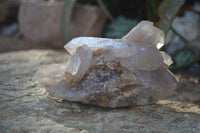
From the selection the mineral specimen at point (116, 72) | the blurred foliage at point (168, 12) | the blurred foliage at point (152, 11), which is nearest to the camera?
the mineral specimen at point (116, 72)

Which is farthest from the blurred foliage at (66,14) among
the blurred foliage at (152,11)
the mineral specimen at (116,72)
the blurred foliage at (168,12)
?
the mineral specimen at (116,72)

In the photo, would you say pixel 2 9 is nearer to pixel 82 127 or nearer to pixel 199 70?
pixel 199 70

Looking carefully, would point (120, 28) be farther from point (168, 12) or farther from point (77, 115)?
point (77, 115)

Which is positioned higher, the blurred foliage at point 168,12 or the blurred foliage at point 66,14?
A: the blurred foliage at point 168,12

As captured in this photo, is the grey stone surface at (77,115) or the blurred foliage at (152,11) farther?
the blurred foliage at (152,11)

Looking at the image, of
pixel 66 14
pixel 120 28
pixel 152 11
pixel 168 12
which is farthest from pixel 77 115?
pixel 120 28

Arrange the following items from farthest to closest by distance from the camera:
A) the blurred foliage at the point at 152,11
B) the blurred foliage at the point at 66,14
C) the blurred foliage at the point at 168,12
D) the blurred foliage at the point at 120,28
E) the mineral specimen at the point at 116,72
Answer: the blurred foliage at the point at 120,28
the blurred foliage at the point at 66,14
the blurred foliage at the point at 152,11
the blurred foliage at the point at 168,12
the mineral specimen at the point at 116,72

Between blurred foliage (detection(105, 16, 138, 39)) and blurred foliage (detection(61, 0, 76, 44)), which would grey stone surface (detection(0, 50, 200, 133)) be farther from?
blurred foliage (detection(105, 16, 138, 39))

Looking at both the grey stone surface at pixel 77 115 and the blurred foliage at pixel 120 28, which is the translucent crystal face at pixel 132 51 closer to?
the grey stone surface at pixel 77 115
